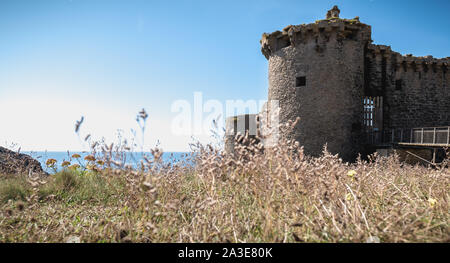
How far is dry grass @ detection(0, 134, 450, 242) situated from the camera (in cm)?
183

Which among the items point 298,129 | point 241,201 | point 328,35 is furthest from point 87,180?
point 328,35

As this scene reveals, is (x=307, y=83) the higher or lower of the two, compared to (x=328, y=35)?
lower

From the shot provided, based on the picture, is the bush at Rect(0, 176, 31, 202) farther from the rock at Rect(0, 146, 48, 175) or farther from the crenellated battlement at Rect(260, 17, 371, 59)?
the crenellated battlement at Rect(260, 17, 371, 59)

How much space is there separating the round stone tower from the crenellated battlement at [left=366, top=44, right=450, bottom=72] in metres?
1.18

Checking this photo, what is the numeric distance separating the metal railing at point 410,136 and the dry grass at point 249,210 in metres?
7.94

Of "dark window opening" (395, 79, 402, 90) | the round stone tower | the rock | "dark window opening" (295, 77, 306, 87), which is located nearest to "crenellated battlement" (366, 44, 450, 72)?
"dark window opening" (395, 79, 402, 90)

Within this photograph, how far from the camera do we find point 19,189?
3873 mm

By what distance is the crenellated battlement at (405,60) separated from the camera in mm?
13016

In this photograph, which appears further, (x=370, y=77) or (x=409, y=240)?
(x=370, y=77)

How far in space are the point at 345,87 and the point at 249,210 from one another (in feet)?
36.4

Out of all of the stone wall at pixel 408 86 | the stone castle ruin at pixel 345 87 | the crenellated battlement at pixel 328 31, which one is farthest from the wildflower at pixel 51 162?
the stone wall at pixel 408 86
